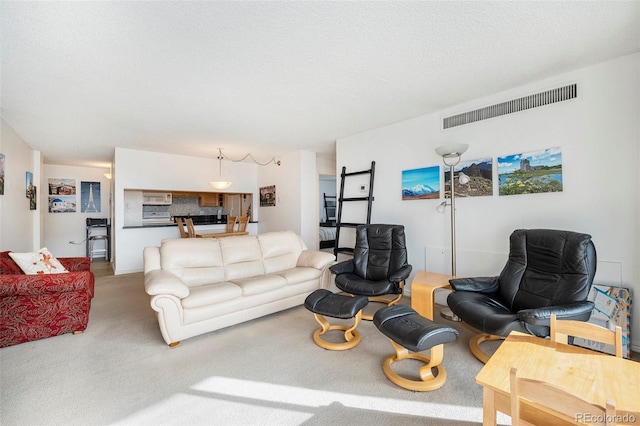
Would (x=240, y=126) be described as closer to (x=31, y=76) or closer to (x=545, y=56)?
→ (x=31, y=76)

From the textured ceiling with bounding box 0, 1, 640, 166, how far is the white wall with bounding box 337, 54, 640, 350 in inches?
10.2

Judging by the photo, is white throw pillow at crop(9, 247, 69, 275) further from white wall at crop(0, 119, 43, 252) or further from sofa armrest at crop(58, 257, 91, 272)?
white wall at crop(0, 119, 43, 252)

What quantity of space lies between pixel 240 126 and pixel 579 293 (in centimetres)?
426

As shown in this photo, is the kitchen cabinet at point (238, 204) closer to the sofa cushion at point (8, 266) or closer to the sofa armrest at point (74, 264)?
the sofa armrest at point (74, 264)

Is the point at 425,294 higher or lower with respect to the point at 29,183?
lower

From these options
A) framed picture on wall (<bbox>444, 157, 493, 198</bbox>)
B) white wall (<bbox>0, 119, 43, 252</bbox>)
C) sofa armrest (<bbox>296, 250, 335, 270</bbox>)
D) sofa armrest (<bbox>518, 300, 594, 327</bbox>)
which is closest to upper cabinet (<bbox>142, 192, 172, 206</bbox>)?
white wall (<bbox>0, 119, 43, 252</bbox>)

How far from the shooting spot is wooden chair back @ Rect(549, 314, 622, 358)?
1.29 m

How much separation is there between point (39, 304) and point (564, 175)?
16.9 feet

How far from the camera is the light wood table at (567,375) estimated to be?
1.05 m

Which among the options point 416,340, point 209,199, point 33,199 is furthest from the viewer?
point 209,199

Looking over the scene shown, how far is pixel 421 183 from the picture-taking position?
3.74 metres

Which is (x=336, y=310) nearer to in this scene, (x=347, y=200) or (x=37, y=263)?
(x=347, y=200)

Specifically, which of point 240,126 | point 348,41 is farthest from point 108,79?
point 348,41

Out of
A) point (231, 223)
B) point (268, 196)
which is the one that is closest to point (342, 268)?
point (231, 223)
